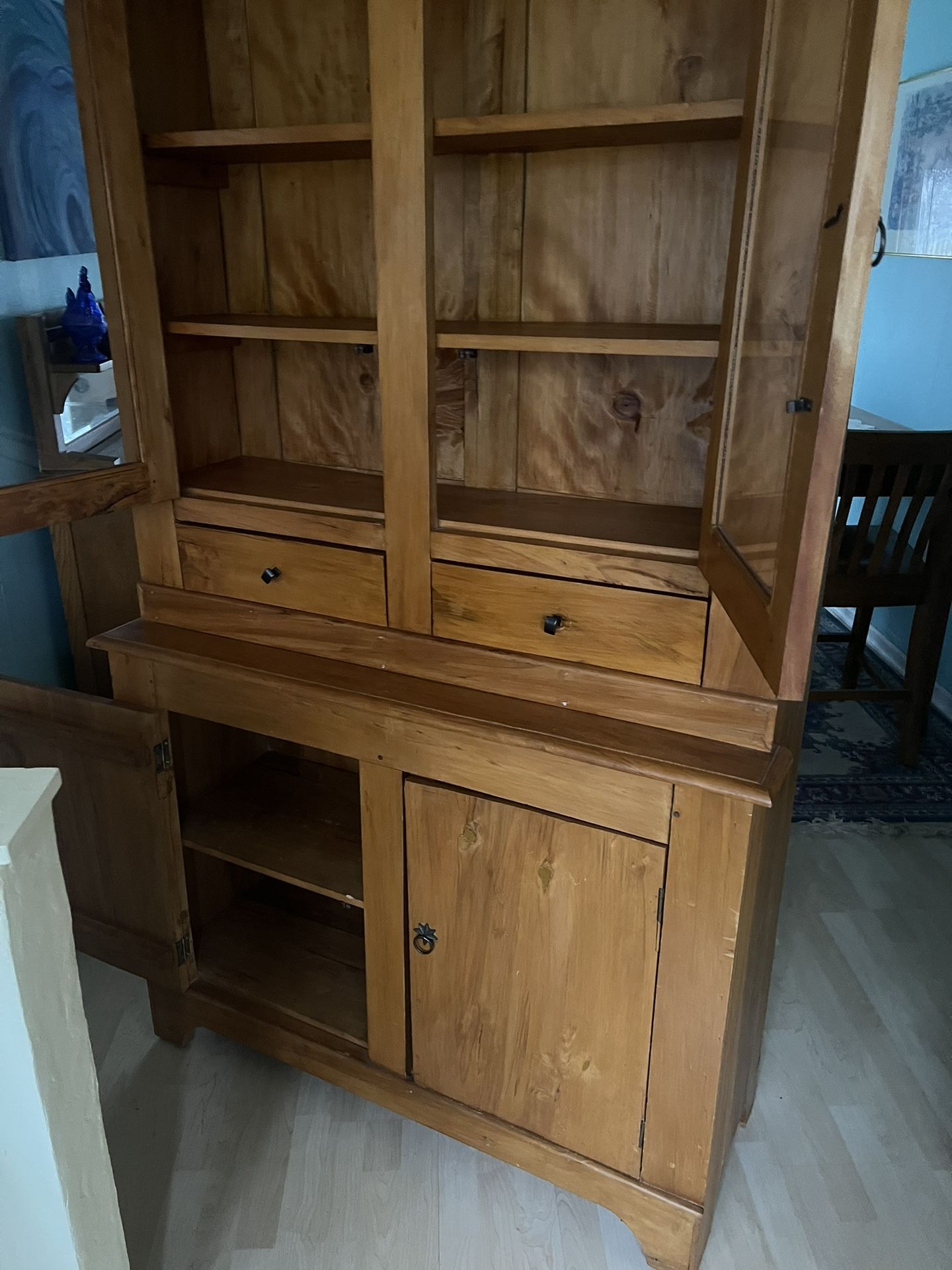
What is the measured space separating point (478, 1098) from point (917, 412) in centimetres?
306

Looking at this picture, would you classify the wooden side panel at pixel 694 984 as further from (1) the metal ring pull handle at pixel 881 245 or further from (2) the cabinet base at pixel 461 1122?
(1) the metal ring pull handle at pixel 881 245

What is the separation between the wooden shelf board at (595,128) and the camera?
1.19 meters

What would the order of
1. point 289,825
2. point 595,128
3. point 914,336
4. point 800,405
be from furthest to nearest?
point 914,336
point 289,825
point 595,128
point 800,405

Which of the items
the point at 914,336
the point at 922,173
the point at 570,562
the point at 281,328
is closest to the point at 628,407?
the point at 570,562

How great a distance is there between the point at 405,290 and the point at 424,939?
102 centimetres

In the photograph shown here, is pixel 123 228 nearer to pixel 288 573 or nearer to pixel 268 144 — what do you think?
pixel 268 144

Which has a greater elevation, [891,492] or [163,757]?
[891,492]

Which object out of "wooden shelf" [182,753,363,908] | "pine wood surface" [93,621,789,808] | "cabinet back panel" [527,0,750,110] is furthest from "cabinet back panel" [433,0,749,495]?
"wooden shelf" [182,753,363,908]

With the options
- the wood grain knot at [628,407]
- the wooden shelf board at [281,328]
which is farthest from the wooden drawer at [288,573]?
the wood grain knot at [628,407]

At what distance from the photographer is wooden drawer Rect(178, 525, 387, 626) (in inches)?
61.8

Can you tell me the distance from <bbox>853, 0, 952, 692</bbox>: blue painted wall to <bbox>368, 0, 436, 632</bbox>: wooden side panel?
7.66ft

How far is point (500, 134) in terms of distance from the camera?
1.33 metres

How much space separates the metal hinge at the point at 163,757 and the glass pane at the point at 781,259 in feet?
3.59

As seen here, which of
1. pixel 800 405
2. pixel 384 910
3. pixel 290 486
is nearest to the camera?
pixel 800 405
